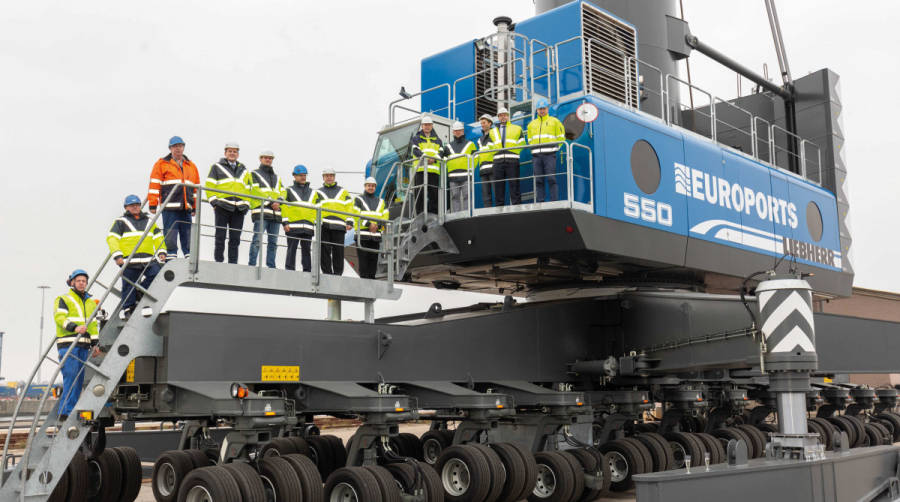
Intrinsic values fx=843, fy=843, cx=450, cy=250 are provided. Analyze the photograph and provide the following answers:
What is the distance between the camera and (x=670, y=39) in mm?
14031

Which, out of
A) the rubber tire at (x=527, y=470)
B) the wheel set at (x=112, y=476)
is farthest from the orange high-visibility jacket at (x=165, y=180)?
the rubber tire at (x=527, y=470)

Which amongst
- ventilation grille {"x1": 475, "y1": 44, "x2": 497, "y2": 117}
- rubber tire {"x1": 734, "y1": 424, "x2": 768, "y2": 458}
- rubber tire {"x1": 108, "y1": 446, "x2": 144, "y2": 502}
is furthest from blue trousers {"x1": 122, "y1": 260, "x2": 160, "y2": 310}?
rubber tire {"x1": 734, "y1": 424, "x2": 768, "y2": 458}

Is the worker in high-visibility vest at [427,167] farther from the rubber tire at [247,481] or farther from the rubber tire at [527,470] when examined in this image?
the rubber tire at [247,481]

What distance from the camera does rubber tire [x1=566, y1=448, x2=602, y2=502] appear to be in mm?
10023

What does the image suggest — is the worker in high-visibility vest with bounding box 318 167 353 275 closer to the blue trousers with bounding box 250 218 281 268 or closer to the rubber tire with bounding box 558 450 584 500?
the blue trousers with bounding box 250 218 281 268

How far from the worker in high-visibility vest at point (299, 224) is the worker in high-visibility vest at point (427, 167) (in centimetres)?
127

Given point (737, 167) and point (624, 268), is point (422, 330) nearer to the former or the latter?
point (624, 268)

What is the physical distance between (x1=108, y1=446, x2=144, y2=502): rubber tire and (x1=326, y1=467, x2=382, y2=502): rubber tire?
3.03m

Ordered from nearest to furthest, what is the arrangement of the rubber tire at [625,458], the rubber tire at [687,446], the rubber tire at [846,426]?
the rubber tire at [625,458] < the rubber tire at [687,446] < the rubber tire at [846,426]

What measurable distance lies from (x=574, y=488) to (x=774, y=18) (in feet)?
36.9

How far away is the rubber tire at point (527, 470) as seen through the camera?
9289 mm

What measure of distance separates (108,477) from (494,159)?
5752mm

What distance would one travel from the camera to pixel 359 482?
780 cm

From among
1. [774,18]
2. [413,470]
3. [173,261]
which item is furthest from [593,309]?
[774,18]
